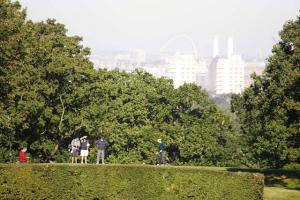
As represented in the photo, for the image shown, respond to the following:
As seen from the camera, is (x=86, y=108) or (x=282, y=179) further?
(x=86, y=108)

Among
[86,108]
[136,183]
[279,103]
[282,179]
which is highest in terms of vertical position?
[86,108]

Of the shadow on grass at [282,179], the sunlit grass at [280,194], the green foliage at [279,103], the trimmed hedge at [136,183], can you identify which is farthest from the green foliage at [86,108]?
the shadow on grass at [282,179]

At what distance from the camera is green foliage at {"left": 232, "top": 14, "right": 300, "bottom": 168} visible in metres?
44.4

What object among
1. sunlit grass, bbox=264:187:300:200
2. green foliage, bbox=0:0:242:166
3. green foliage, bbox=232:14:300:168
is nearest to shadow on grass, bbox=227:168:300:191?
green foliage, bbox=232:14:300:168

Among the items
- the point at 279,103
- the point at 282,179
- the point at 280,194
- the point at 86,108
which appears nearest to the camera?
the point at 280,194

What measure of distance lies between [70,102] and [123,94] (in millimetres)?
17276

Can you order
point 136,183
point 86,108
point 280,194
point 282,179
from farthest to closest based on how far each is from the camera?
point 86,108, point 282,179, point 280,194, point 136,183

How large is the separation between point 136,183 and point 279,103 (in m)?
21.8

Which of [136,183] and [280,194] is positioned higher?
[136,183]

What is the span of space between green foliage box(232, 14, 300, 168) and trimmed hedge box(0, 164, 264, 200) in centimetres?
1152

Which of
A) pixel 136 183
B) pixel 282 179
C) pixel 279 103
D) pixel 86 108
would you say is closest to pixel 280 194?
pixel 136 183

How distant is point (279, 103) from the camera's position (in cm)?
4916

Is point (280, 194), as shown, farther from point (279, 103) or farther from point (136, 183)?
point (279, 103)

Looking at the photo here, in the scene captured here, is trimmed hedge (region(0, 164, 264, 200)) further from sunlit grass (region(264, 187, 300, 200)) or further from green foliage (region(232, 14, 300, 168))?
green foliage (region(232, 14, 300, 168))
